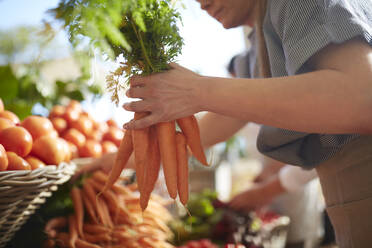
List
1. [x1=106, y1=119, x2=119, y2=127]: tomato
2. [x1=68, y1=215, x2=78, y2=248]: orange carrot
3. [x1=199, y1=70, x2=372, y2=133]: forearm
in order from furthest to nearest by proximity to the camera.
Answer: [x1=106, y1=119, x2=119, y2=127]: tomato < [x1=68, y1=215, x2=78, y2=248]: orange carrot < [x1=199, y1=70, x2=372, y2=133]: forearm

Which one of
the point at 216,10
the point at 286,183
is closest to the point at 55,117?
the point at 216,10

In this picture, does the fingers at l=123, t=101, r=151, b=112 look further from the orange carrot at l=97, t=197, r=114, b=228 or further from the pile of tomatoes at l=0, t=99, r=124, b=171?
the orange carrot at l=97, t=197, r=114, b=228

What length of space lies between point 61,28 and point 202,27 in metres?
0.31

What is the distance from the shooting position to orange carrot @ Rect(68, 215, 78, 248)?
84cm

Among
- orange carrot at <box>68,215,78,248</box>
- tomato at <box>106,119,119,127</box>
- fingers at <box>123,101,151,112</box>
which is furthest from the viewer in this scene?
tomato at <box>106,119,119,127</box>

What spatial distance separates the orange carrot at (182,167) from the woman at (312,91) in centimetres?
13

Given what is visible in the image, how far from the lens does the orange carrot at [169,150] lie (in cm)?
67

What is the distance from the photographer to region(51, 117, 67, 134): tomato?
1.13 m

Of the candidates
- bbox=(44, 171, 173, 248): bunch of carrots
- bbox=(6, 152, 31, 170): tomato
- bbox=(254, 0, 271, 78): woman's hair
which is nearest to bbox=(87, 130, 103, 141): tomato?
bbox=(44, 171, 173, 248): bunch of carrots

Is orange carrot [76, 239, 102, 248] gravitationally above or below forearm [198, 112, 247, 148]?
below

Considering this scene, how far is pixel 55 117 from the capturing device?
1190 millimetres

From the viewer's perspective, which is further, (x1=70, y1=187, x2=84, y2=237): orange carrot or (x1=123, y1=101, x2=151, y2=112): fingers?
(x1=70, y1=187, x2=84, y2=237): orange carrot

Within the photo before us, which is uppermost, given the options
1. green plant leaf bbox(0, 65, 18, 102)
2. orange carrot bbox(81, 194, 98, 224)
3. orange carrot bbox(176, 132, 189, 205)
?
green plant leaf bbox(0, 65, 18, 102)

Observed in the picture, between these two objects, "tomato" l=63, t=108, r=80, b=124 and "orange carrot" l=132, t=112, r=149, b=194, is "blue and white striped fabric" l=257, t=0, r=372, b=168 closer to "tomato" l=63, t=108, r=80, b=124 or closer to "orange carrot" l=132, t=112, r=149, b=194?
"orange carrot" l=132, t=112, r=149, b=194
